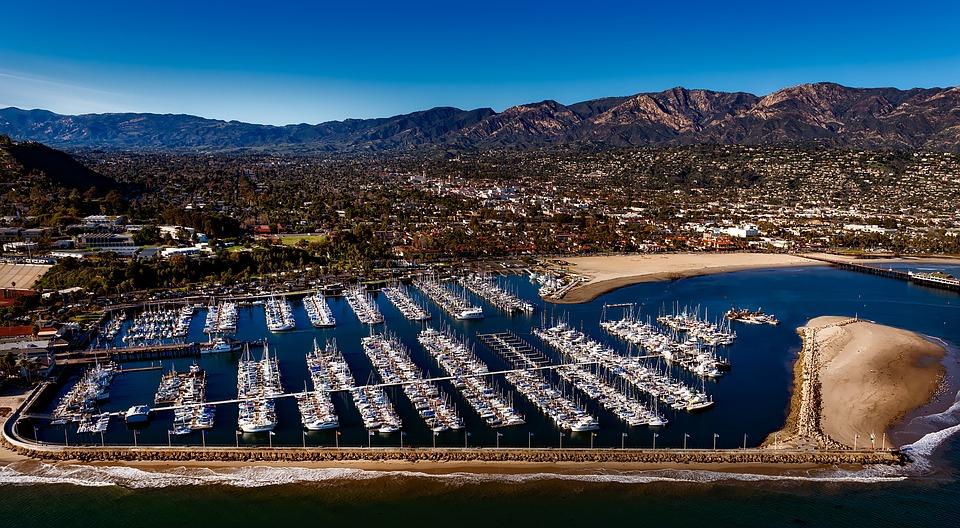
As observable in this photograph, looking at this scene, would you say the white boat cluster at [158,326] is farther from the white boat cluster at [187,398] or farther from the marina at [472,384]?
the white boat cluster at [187,398]

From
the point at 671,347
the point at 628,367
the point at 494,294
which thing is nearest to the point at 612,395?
the point at 628,367

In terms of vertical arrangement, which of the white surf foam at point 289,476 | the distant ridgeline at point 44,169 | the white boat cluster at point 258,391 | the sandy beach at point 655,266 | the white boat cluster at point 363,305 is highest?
the distant ridgeline at point 44,169

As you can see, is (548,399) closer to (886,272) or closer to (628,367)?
(628,367)

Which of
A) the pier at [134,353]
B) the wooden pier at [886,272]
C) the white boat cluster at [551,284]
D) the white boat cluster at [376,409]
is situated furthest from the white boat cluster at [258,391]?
the wooden pier at [886,272]

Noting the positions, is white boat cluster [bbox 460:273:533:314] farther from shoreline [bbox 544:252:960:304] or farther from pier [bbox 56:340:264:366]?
pier [bbox 56:340:264:366]

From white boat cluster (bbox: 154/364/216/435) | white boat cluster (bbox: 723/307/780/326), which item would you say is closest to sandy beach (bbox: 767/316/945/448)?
white boat cluster (bbox: 723/307/780/326)
